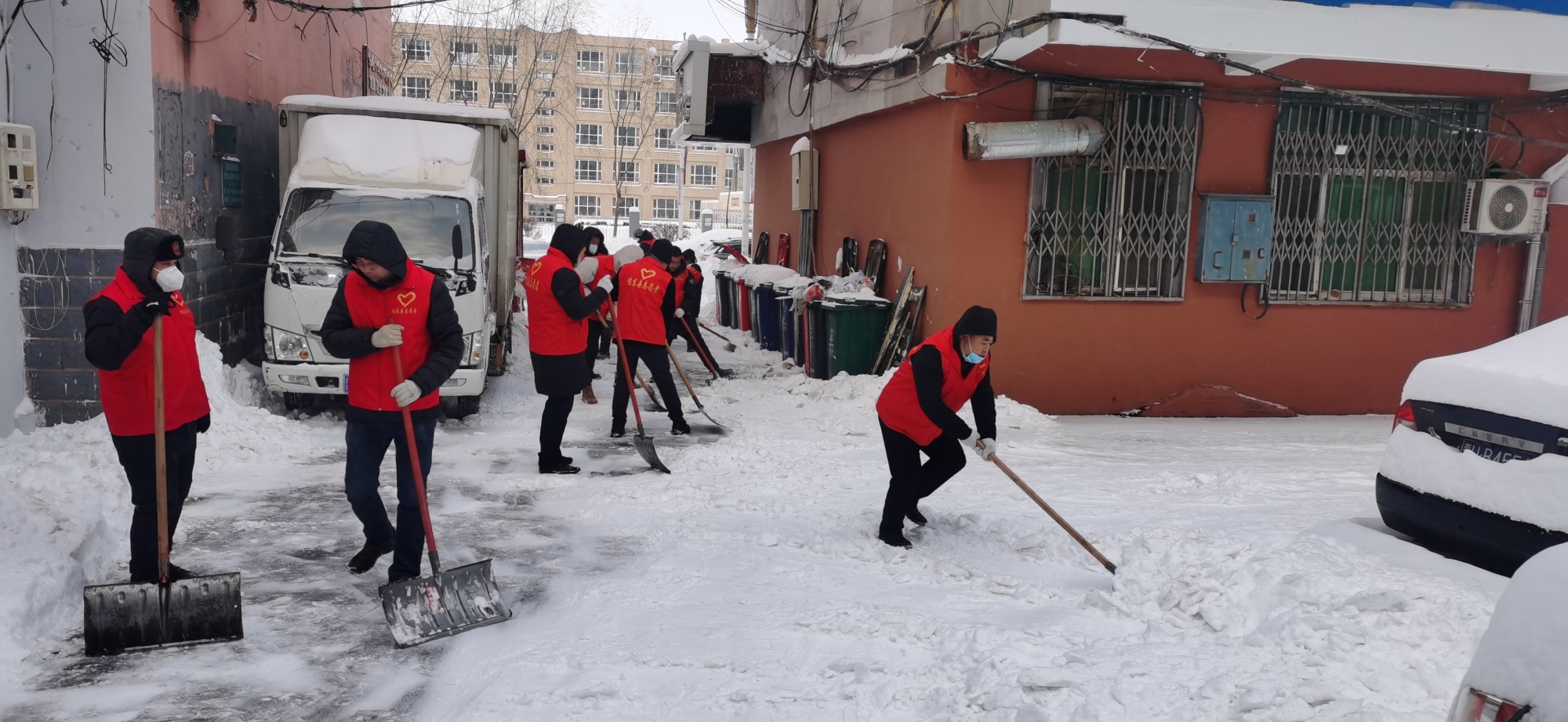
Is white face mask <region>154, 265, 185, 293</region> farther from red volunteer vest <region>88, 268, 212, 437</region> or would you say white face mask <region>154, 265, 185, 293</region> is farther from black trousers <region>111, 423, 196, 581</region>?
black trousers <region>111, 423, 196, 581</region>

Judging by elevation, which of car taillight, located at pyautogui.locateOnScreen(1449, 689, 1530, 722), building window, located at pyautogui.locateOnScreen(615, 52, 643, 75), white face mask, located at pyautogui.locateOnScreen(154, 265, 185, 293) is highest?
building window, located at pyautogui.locateOnScreen(615, 52, 643, 75)

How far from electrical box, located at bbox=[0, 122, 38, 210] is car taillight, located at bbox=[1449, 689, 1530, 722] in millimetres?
8264

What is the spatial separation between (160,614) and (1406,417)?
18.6 feet

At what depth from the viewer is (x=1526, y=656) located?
2.15m

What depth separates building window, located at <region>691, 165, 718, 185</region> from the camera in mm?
67125

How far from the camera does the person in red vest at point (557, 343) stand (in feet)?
24.3

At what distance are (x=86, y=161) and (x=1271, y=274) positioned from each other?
10332 mm

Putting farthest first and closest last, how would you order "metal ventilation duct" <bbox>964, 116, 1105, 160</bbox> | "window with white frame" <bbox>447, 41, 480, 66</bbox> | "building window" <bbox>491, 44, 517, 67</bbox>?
"window with white frame" <bbox>447, 41, 480, 66</bbox> → "building window" <bbox>491, 44, 517, 67</bbox> → "metal ventilation duct" <bbox>964, 116, 1105, 160</bbox>

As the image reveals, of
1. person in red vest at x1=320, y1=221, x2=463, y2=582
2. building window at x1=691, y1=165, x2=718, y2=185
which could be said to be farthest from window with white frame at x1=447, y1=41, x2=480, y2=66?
person in red vest at x1=320, y1=221, x2=463, y2=582

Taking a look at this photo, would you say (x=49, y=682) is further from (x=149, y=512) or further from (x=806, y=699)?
(x=806, y=699)

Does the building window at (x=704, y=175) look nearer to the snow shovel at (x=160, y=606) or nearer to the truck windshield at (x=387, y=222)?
the truck windshield at (x=387, y=222)

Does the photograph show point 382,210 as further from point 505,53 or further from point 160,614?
point 505,53

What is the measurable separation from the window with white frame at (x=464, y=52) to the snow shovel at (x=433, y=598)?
3292cm

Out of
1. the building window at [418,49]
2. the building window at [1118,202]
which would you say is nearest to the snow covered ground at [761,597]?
the building window at [1118,202]
